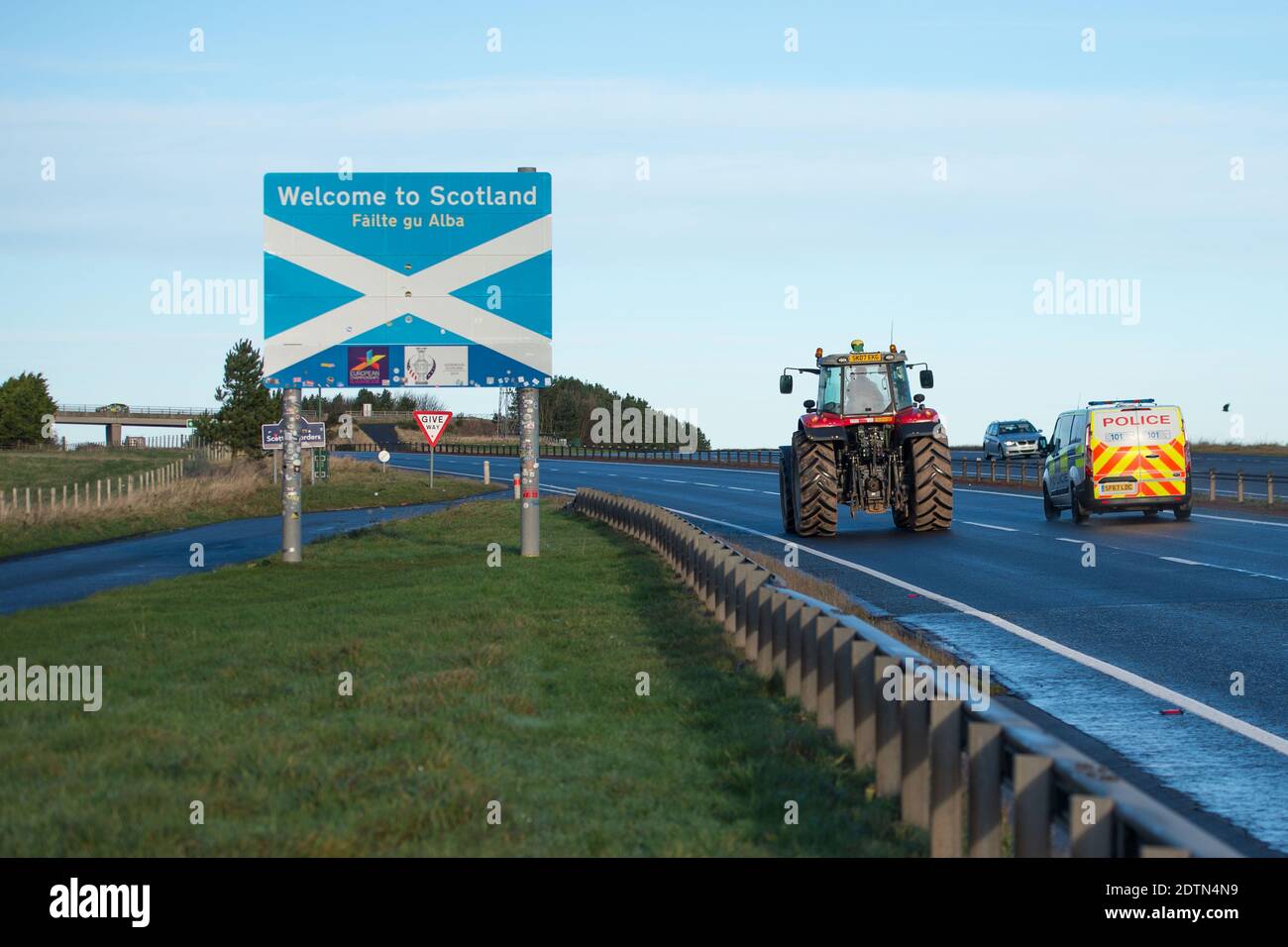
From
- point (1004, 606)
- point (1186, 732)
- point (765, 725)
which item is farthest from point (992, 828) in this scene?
point (1004, 606)

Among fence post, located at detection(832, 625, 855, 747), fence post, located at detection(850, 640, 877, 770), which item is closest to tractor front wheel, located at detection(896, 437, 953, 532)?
fence post, located at detection(832, 625, 855, 747)

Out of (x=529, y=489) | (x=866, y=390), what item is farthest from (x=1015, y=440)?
(x=529, y=489)

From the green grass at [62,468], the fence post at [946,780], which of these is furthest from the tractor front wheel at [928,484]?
the green grass at [62,468]

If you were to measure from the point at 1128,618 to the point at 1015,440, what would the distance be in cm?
5209

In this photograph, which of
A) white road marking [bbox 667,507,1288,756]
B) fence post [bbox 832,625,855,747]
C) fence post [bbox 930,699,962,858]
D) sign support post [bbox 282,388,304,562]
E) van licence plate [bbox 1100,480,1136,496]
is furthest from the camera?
van licence plate [bbox 1100,480,1136,496]

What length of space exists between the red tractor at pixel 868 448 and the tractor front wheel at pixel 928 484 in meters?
0.02

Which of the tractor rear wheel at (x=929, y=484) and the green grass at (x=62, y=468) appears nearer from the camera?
the tractor rear wheel at (x=929, y=484)

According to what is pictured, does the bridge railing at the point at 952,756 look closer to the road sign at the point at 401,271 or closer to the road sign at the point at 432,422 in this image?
the road sign at the point at 401,271

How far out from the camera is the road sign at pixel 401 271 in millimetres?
23953

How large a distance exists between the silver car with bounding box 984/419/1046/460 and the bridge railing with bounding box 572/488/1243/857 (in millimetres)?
55333

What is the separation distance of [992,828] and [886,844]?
80cm

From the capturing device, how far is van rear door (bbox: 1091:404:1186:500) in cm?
2906

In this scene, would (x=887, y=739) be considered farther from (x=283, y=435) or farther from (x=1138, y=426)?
(x=1138, y=426)

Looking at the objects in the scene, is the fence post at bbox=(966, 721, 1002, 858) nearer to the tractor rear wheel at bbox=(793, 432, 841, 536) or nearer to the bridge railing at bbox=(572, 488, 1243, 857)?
the bridge railing at bbox=(572, 488, 1243, 857)
